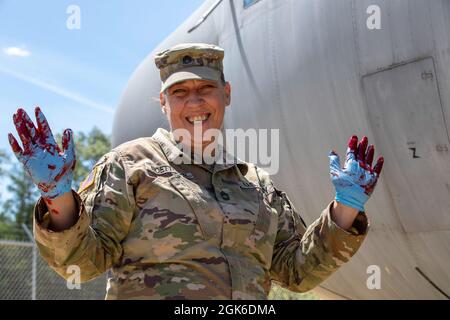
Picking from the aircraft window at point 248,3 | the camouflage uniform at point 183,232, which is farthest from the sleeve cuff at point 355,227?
the aircraft window at point 248,3

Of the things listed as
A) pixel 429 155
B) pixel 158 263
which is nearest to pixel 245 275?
pixel 158 263

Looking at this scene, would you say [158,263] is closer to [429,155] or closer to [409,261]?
[429,155]

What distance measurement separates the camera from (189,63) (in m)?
3.09

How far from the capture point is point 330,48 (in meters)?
4.42

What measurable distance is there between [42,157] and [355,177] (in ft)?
4.22

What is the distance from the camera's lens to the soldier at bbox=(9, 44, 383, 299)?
8.43ft

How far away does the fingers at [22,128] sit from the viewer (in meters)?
2.44

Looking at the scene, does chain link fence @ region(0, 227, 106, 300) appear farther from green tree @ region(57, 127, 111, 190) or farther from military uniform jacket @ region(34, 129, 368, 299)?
green tree @ region(57, 127, 111, 190)

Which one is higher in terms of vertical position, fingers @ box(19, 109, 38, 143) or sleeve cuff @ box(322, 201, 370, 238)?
fingers @ box(19, 109, 38, 143)

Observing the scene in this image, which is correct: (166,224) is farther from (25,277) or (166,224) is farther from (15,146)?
(25,277)

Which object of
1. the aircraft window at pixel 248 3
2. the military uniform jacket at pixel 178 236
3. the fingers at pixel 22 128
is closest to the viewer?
the fingers at pixel 22 128

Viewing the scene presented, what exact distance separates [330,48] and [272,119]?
2.41 ft

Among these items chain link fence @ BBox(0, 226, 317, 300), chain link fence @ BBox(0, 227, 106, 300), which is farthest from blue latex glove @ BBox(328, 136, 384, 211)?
chain link fence @ BBox(0, 227, 106, 300)

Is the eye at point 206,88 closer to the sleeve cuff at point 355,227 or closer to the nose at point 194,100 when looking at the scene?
the nose at point 194,100
